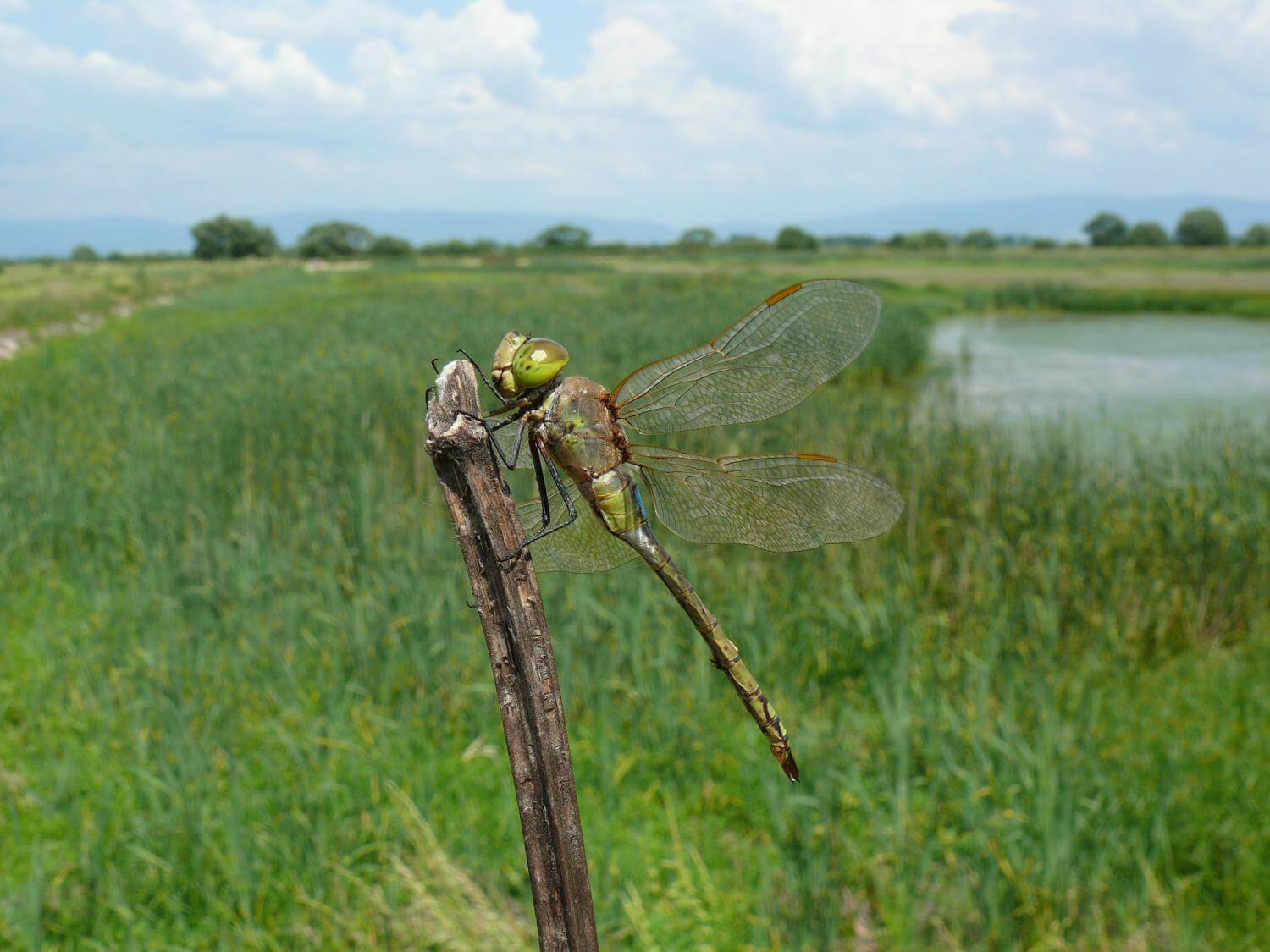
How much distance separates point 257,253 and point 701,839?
89.8 meters

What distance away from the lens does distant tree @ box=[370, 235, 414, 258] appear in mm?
61094

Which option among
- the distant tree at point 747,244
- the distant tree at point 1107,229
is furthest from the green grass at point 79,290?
the distant tree at point 1107,229

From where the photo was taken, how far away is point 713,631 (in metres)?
1.12

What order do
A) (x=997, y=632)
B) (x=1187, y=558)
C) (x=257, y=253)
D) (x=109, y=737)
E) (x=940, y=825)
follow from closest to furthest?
(x=940, y=825) → (x=109, y=737) → (x=997, y=632) → (x=1187, y=558) → (x=257, y=253)

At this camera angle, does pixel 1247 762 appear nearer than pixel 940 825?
No

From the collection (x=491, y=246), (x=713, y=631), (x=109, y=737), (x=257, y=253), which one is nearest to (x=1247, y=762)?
(x=713, y=631)

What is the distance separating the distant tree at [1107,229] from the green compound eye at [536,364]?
258ft

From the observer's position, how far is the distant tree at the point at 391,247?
61.1 meters

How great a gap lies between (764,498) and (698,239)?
63129 millimetres

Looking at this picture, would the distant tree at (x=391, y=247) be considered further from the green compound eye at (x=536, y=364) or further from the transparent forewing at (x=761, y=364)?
the green compound eye at (x=536, y=364)

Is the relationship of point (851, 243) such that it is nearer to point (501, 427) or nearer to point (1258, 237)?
point (1258, 237)

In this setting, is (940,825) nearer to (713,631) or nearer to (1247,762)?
(1247,762)

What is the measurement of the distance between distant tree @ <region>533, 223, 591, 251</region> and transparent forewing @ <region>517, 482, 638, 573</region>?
37482 mm

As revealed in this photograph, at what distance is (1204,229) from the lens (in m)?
58.5
